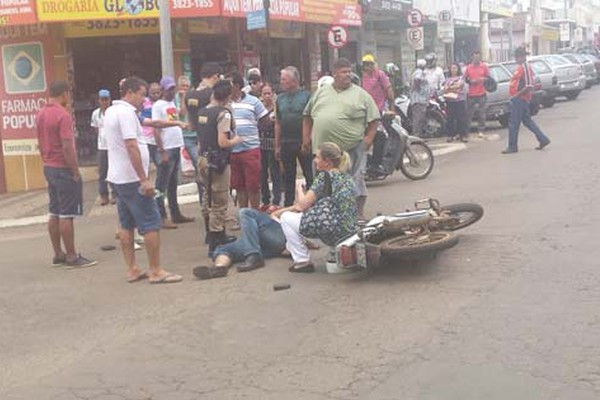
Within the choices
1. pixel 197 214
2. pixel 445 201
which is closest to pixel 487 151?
pixel 445 201

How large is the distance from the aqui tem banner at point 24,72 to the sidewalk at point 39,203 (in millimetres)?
1460

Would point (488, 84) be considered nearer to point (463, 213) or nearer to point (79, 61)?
point (79, 61)

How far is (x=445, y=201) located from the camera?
9.95 m

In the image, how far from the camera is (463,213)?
7.76 metres

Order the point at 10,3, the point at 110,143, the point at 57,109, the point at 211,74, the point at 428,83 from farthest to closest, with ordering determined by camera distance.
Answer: the point at 428,83 → the point at 10,3 → the point at 211,74 → the point at 57,109 → the point at 110,143

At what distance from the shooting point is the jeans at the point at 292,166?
916cm

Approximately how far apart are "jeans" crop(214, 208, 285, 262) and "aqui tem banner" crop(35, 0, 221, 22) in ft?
23.3

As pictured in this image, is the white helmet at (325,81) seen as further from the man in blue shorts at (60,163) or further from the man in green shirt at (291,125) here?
the man in blue shorts at (60,163)

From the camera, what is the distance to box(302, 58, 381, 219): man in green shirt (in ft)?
26.4

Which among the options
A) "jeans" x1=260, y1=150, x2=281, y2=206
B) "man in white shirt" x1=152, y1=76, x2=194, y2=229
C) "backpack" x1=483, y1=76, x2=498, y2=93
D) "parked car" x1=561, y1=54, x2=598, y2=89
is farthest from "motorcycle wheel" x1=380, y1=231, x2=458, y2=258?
"parked car" x1=561, y1=54, x2=598, y2=89

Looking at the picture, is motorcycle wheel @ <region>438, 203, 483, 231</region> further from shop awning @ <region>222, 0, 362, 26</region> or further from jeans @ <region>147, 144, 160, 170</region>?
shop awning @ <region>222, 0, 362, 26</region>

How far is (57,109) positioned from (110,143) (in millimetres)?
1087

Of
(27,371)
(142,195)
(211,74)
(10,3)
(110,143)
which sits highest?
(10,3)

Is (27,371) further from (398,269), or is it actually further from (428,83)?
(428,83)
